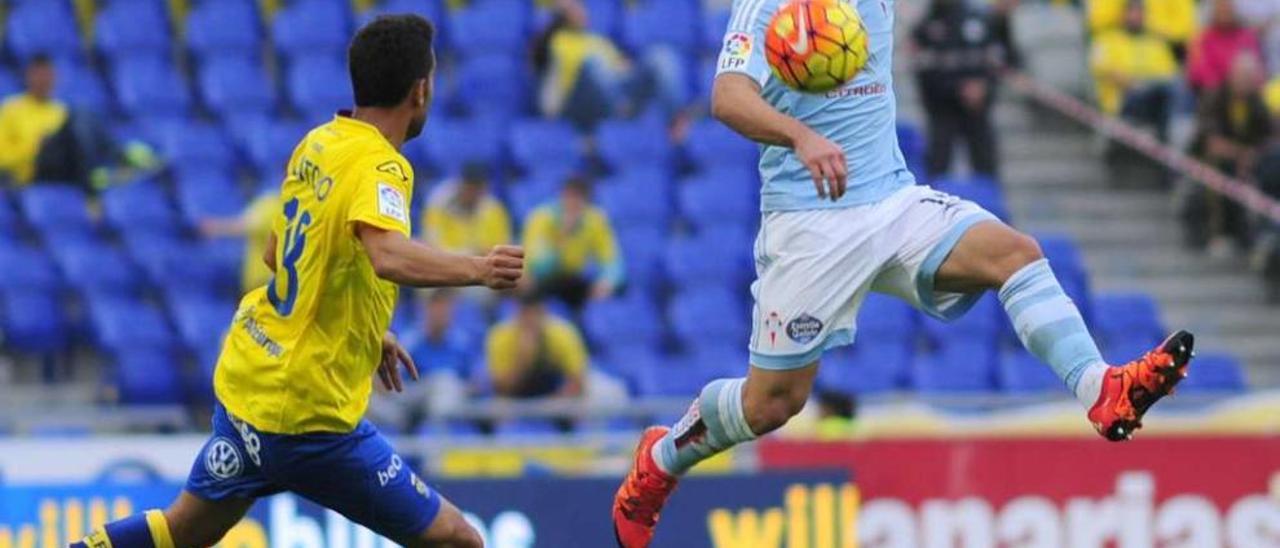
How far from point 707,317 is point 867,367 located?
969 mm

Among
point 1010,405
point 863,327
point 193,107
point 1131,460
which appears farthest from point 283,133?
point 1131,460

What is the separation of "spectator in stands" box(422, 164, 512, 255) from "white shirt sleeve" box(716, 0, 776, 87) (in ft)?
23.3

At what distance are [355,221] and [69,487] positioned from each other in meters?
Result: 3.92

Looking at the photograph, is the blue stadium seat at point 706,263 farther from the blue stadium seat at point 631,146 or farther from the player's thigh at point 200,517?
the player's thigh at point 200,517

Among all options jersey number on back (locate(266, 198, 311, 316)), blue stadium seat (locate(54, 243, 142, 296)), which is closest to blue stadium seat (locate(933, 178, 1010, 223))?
blue stadium seat (locate(54, 243, 142, 296))

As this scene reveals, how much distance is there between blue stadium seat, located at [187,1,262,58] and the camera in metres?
17.9

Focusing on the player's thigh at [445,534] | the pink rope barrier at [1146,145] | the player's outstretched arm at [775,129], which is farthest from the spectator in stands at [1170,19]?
the player's thigh at [445,534]

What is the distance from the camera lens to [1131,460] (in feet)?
39.0

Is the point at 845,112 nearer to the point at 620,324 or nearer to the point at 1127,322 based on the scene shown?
the point at 620,324

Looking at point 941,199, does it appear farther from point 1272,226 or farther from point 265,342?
point 1272,226

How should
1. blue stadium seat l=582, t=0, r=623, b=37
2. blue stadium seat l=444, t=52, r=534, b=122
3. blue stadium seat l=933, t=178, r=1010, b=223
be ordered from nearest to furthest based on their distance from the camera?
blue stadium seat l=933, t=178, r=1010, b=223
blue stadium seat l=444, t=52, r=534, b=122
blue stadium seat l=582, t=0, r=623, b=37

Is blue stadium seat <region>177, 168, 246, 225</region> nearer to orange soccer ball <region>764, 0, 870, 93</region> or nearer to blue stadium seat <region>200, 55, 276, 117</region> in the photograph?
blue stadium seat <region>200, 55, 276, 117</region>

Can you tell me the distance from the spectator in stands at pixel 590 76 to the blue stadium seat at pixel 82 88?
2.79 metres

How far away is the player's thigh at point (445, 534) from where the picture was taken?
28.3 ft
